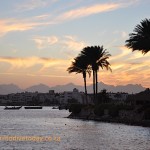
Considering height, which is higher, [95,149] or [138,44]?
[138,44]

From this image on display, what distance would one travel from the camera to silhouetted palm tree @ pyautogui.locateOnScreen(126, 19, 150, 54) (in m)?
63.3

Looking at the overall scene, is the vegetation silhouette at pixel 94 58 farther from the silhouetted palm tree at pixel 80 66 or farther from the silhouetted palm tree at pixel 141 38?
the silhouetted palm tree at pixel 141 38

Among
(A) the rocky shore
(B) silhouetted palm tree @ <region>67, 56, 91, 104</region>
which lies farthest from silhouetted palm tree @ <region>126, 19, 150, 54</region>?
(B) silhouetted palm tree @ <region>67, 56, 91, 104</region>

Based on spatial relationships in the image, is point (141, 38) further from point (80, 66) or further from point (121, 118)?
point (80, 66)

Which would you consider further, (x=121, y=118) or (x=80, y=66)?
(x=80, y=66)

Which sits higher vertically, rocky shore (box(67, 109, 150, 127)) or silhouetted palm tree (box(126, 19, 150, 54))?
silhouetted palm tree (box(126, 19, 150, 54))

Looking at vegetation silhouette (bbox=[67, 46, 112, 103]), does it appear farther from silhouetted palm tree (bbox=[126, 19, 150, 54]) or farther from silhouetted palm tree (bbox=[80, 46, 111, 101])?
silhouetted palm tree (bbox=[126, 19, 150, 54])

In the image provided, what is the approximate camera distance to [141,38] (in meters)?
63.6

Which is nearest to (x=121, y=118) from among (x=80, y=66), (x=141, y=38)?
(x=141, y=38)

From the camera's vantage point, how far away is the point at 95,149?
34.4 metres

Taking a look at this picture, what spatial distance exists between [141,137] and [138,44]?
73.6ft

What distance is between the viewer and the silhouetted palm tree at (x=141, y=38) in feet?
208

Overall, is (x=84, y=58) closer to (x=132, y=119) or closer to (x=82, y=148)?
(x=132, y=119)

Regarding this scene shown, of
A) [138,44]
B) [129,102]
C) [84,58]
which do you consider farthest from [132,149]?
[84,58]
